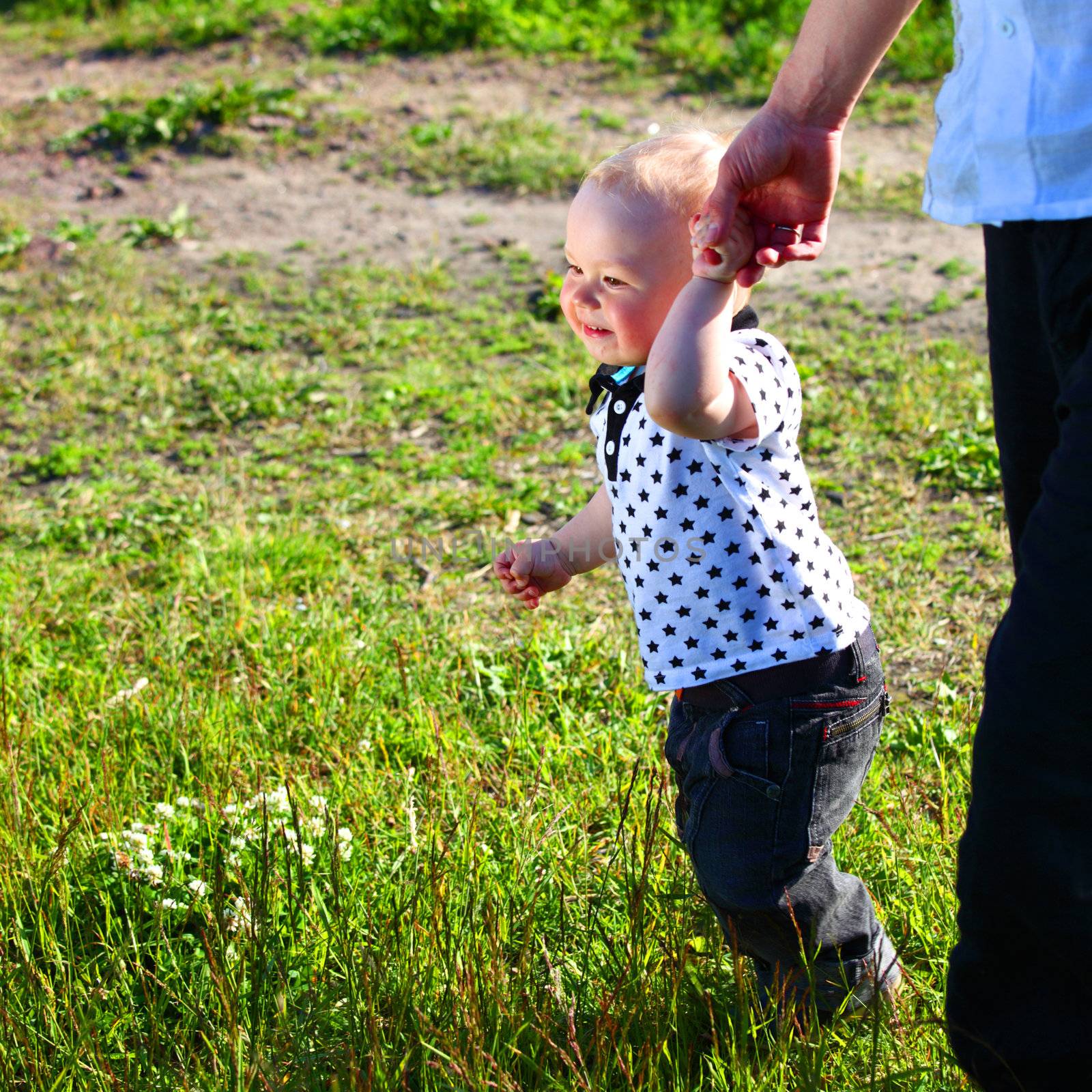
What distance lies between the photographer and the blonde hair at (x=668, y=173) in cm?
192

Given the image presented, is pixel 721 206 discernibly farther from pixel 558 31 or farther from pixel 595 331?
pixel 558 31

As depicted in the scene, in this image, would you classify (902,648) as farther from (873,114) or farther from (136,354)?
(873,114)

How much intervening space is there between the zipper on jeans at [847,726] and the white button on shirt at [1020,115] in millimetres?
776

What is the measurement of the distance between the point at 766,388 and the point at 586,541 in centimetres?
54

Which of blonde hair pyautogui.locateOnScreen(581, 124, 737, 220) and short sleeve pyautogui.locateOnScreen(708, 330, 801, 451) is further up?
blonde hair pyautogui.locateOnScreen(581, 124, 737, 220)

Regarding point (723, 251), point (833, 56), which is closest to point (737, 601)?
point (723, 251)

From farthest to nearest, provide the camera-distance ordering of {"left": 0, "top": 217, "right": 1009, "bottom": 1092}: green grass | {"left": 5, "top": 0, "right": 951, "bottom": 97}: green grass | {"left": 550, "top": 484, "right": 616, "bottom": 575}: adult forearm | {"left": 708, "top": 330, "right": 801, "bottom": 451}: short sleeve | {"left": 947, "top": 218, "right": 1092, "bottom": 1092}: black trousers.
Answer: {"left": 5, "top": 0, "right": 951, "bottom": 97}: green grass
{"left": 550, "top": 484, "right": 616, "bottom": 575}: adult forearm
{"left": 0, "top": 217, "right": 1009, "bottom": 1092}: green grass
{"left": 708, "top": 330, "right": 801, "bottom": 451}: short sleeve
{"left": 947, "top": 218, "right": 1092, "bottom": 1092}: black trousers

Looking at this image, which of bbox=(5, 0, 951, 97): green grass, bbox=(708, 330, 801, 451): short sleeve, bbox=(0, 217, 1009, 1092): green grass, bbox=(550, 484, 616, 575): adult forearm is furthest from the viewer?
bbox=(5, 0, 951, 97): green grass

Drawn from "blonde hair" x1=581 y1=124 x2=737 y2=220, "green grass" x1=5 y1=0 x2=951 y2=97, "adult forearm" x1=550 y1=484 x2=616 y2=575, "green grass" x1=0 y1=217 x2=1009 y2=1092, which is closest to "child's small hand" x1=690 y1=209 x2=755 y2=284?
"blonde hair" x1=581 y1=124 x2=737 y2=220

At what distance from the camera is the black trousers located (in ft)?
4.56

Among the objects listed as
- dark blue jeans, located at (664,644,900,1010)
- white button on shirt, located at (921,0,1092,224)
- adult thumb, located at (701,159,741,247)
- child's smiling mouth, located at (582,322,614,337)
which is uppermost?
white button on shirt, located at (921,0,1092,224)

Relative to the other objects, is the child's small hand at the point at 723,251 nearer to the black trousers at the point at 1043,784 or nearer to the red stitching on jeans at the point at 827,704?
the black trousers at the point at 1043,784

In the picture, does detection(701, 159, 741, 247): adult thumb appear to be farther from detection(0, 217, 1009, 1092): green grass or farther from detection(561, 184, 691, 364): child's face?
detection(0, 217, 1009, 1092): green grass

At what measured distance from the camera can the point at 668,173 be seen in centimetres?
193
